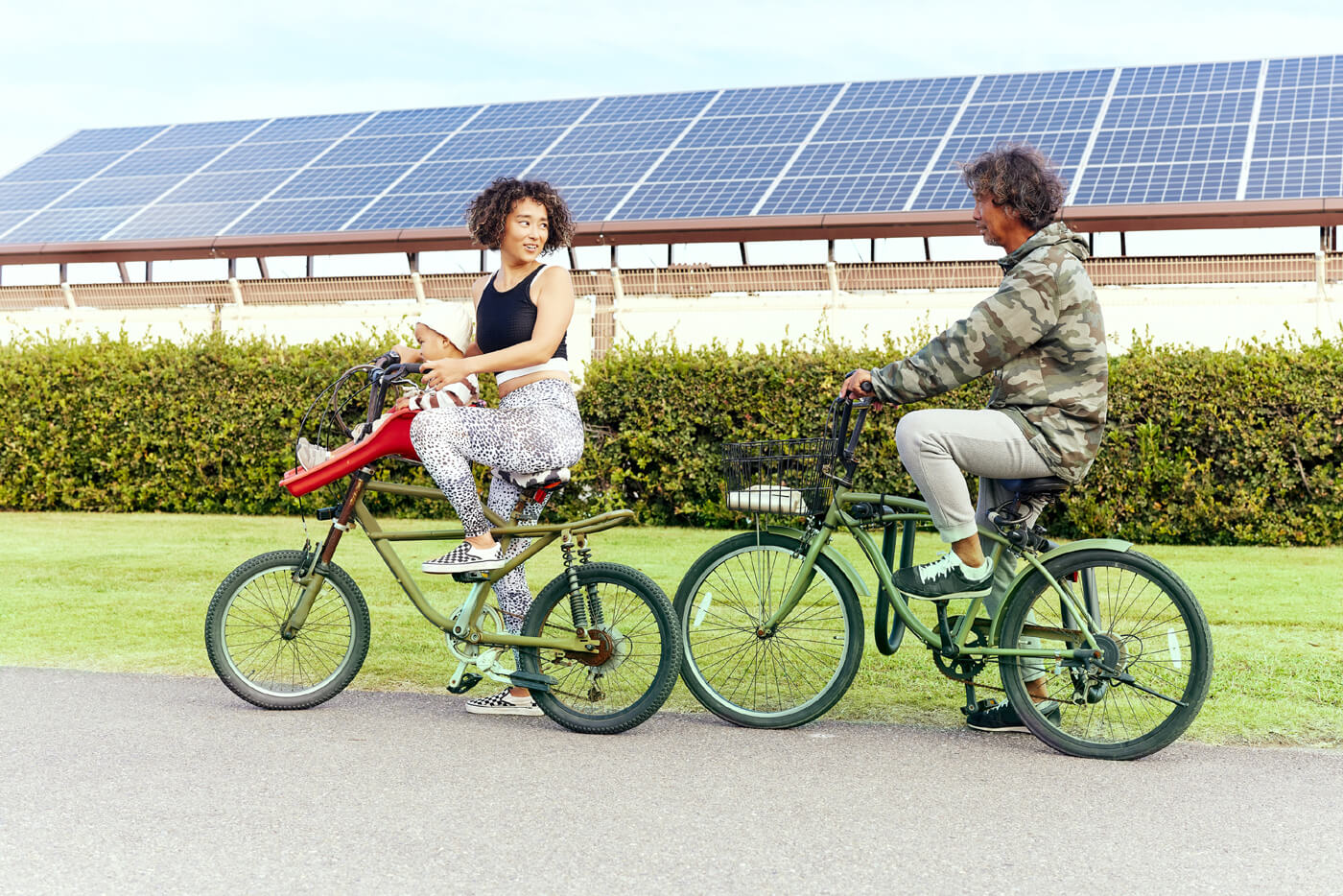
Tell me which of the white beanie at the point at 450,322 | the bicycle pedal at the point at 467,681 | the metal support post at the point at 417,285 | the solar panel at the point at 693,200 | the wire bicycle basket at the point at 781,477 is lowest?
the bicycle pedal at the point at 467,681

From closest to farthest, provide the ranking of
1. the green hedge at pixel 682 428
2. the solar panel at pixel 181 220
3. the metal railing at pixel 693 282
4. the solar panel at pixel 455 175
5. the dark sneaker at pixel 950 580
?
the dark sneaker at pixel 950 580
the green hedge at pixel 682 428
the metal railing at pixel 693 282
the solar panel at pixel 455 175
the solar panel at pixel 181 220

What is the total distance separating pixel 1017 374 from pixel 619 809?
2157 millimetres

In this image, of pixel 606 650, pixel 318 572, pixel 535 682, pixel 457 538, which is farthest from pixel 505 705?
pixel 318 572

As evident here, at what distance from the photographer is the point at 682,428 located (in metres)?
13.2

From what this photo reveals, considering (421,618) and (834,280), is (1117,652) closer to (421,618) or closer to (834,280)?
(421,618)

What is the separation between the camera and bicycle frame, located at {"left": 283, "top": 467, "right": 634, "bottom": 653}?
17.6ft

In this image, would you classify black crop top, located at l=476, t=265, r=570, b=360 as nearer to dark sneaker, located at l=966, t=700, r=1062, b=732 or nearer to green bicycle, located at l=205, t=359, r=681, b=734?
green bicycle, located at l=205, t=359, r=681, b=734

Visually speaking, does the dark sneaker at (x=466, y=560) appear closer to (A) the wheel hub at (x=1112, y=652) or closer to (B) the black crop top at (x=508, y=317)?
(B) the black crop top at (x=508, y=317)

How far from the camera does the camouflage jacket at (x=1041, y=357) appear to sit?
4895 mm

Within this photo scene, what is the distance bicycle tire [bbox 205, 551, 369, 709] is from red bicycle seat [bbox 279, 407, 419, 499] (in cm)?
37

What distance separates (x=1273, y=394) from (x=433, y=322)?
865cm

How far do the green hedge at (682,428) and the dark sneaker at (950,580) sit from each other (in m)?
7.28

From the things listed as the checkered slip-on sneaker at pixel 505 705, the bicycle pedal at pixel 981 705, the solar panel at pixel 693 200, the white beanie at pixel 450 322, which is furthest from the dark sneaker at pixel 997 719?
the solar panel at pixel 693 200

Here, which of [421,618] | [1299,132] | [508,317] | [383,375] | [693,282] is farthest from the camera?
[1299,132]
